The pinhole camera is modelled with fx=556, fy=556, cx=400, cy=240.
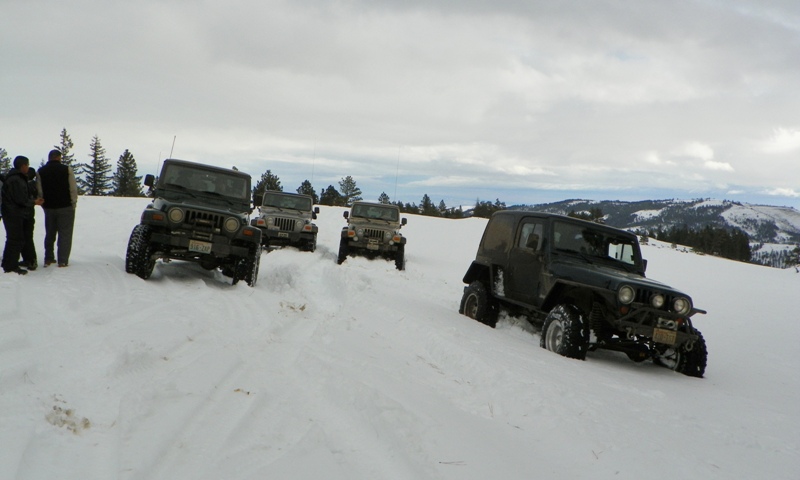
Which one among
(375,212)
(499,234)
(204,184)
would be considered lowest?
(499,234)

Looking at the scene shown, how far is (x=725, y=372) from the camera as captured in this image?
22.4 ft

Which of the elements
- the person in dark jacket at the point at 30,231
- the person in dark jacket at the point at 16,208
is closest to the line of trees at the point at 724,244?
the person in dark jacket at the point at 30,231

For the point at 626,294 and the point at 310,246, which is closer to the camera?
the point at 626,294

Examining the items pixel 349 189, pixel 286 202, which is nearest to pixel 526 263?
pixel 286 202

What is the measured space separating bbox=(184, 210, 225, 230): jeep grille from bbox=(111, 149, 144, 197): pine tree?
71813 mm

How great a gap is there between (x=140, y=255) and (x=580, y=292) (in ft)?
20.1

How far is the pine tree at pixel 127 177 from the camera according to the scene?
242 ft

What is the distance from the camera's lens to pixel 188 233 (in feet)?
27.6

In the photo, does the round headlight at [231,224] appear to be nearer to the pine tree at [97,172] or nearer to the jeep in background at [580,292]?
the jeep in background at [580,292]

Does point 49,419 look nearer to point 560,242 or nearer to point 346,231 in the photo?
point 560,242

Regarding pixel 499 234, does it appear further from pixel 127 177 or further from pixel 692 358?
pixel 127 177

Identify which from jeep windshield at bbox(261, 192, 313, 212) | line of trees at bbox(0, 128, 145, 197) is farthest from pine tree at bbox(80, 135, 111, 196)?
jeep windshield at bbox(261, 192, 313, 212)

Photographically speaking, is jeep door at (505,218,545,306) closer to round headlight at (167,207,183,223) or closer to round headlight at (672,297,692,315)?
round headlight at (672,297,692,315)

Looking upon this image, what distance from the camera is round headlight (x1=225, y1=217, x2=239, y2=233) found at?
28.1 feet
